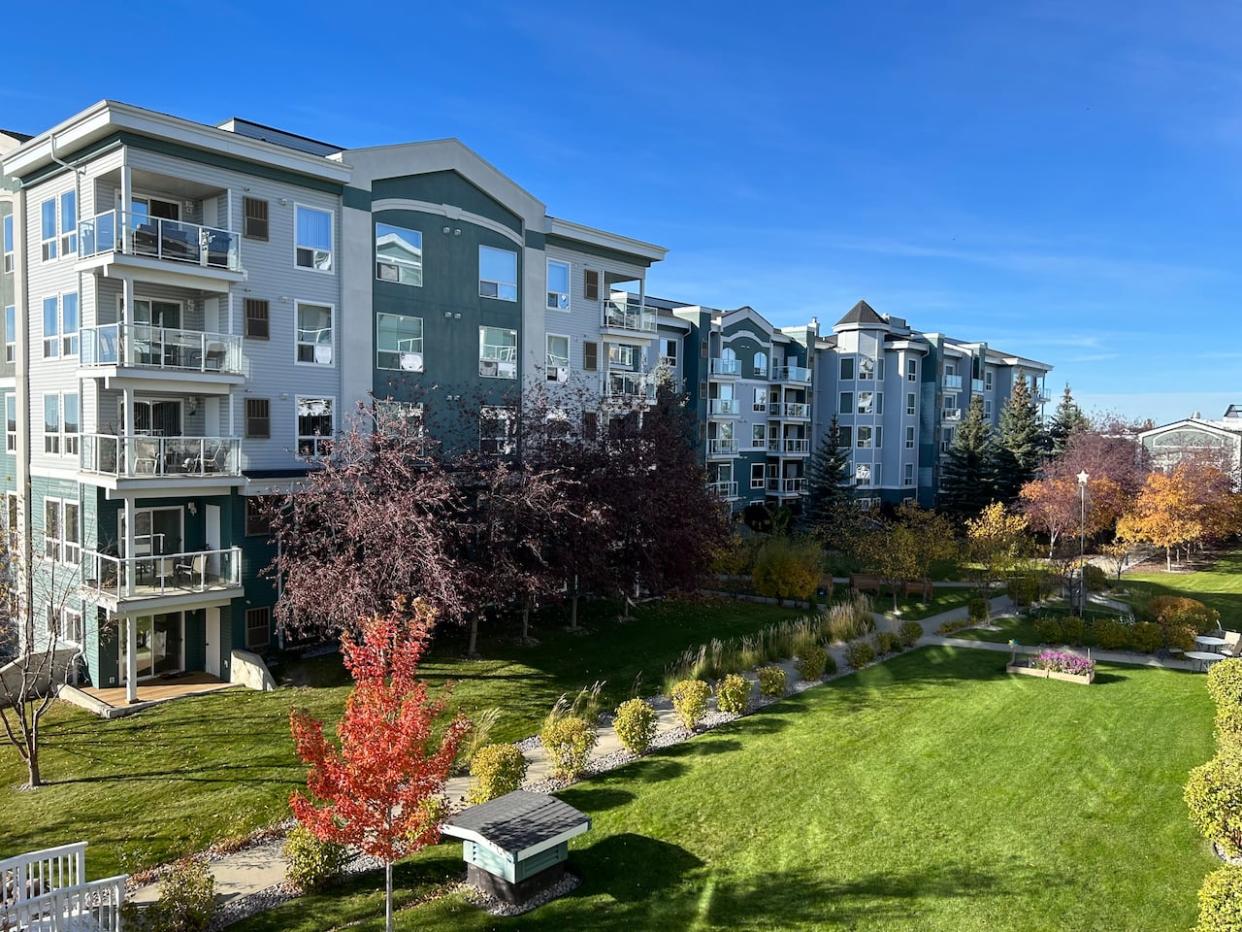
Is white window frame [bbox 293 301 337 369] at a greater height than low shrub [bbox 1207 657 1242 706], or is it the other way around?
white window frame [bbox 293 301 337 369]

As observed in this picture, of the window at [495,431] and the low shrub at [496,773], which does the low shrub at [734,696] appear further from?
the window at [495,431]

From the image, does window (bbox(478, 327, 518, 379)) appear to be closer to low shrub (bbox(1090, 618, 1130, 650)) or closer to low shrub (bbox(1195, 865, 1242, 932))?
low shrub (bbox(1090, 618, 1130, 650))

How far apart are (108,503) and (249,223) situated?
7.75 metres

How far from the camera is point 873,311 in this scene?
53.7 meters

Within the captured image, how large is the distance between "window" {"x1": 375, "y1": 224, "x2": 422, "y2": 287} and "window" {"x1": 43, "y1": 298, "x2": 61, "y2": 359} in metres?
8.11

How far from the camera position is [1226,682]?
1603cm

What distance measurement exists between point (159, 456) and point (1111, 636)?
81.7 ft

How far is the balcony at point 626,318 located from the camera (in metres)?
31.5

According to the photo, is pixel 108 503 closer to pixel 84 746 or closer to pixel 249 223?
pixel 84 746

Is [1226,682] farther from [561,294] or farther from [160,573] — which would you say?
[160,573]

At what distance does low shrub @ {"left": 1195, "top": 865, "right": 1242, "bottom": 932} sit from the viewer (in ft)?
27.0

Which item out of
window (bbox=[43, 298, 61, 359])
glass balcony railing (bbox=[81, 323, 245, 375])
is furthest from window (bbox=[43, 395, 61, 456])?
glass balcony railing (bbox=[81, 323, 245, 375])

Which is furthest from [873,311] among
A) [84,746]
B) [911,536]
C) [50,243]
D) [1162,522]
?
[84,746]

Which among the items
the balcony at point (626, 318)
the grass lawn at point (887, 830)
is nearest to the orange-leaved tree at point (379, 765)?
the grass lawn at point (887, 830)
